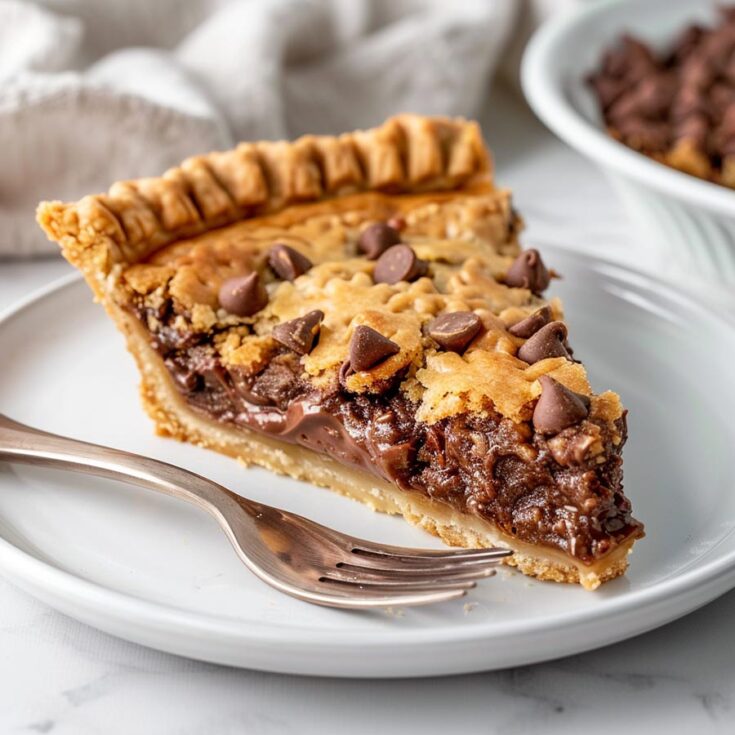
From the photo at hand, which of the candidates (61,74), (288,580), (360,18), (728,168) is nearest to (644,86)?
(728,168)

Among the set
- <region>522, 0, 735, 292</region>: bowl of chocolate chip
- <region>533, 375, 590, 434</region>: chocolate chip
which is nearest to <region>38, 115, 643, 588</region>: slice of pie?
<region>533, 375, 590, 434</region>: chocolate chip

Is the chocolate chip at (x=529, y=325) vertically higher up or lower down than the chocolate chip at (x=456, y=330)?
lower down

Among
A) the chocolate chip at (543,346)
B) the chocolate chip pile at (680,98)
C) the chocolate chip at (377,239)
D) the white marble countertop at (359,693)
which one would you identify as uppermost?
the chocolate chip at (543,346)

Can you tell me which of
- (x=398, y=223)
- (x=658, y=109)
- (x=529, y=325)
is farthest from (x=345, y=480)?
(x=658, y=109)

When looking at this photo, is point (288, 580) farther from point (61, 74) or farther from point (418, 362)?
point (61, 74)

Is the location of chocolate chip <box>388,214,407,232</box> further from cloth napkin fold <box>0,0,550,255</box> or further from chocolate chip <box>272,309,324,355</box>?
cloth napkin fold <box>0,0,550,255</box>

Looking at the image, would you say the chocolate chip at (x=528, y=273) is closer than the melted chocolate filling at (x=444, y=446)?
No

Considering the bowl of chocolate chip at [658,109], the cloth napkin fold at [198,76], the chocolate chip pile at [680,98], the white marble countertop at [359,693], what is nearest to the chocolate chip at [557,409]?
the white marble countertop at [359,693]

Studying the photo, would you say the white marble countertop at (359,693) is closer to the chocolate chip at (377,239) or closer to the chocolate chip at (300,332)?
the chocolate chip at (300,332)
